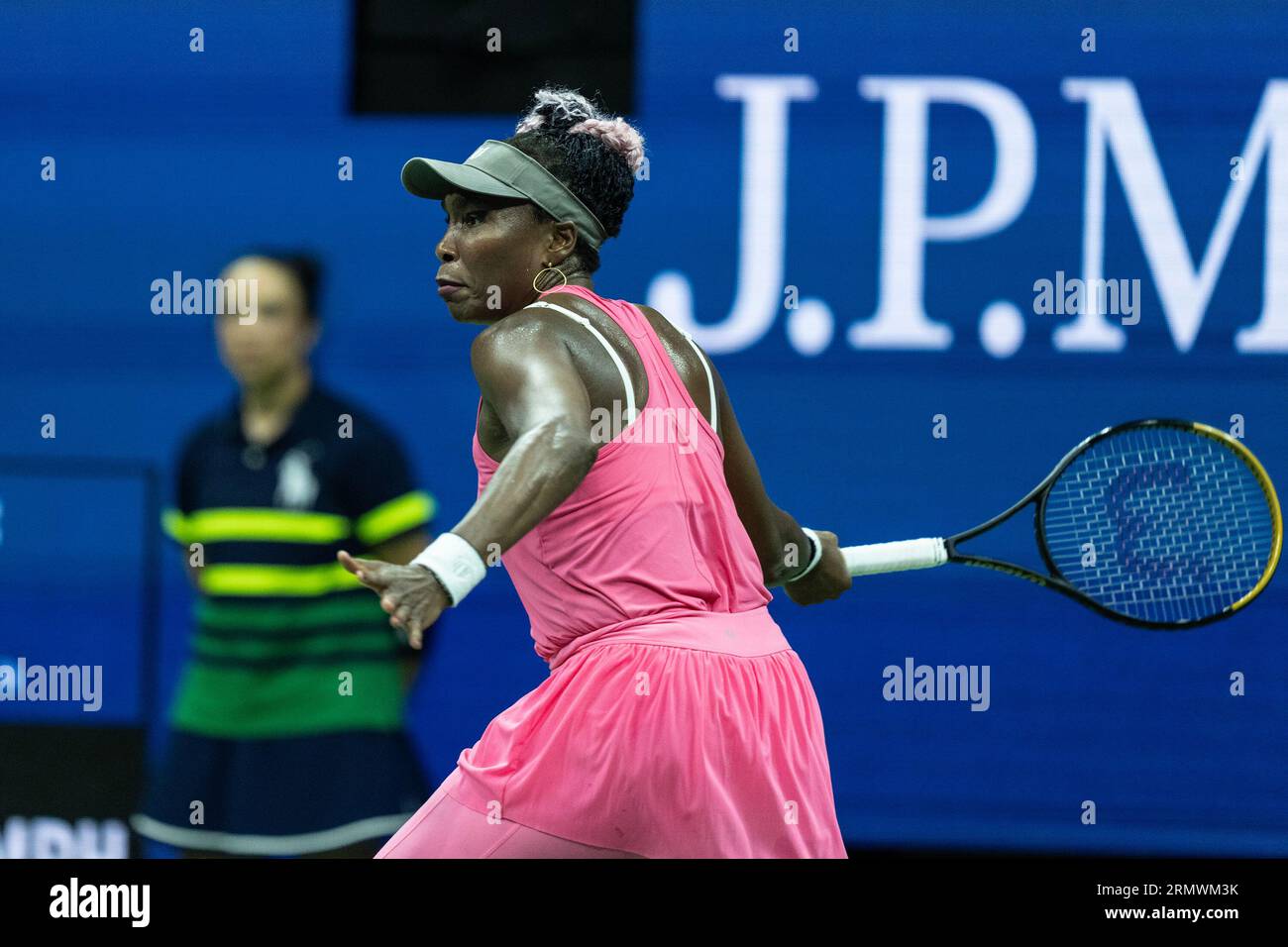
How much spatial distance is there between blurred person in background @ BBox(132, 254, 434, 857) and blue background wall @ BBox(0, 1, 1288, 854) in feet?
0.41

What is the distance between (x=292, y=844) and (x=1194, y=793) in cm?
213

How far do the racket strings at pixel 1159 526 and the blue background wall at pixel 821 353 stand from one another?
389 mm

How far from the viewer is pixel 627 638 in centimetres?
243

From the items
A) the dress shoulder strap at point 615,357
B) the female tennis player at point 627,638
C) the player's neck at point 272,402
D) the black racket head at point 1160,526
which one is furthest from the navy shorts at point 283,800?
Result: the dress shoulder strap at point 615,357

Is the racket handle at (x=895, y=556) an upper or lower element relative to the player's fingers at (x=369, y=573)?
lower

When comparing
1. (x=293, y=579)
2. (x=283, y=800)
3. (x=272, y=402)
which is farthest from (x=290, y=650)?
(x=272, y=402)

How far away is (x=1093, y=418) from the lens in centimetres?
418

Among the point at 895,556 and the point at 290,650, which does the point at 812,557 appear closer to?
the point at 895,556

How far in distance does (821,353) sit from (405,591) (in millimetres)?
2326

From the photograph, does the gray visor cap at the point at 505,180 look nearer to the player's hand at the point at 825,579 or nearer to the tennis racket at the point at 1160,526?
the player's hand at the point at 825,579

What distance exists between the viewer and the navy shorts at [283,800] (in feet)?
13.2
